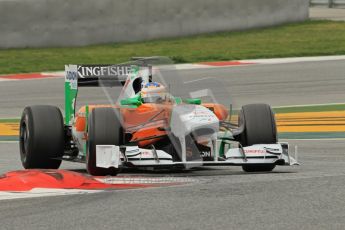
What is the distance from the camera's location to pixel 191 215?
28.0ft

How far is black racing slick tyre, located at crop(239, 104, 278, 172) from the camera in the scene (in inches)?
467

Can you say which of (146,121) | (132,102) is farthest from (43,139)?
(146,121)

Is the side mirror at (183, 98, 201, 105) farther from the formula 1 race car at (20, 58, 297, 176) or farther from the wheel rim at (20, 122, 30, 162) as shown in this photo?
the wheel rim at (20, 122, 30, 162)

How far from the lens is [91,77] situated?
1370 centimetres

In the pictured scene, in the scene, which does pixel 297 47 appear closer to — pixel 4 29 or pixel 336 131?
pixel 4 29

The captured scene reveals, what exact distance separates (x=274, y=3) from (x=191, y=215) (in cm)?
2422

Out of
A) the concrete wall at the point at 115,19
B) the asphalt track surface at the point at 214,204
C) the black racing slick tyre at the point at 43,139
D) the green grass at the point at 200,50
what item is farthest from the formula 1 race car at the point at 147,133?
the concrete wall at the point at 115,19

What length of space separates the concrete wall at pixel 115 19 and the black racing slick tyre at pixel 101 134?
55.0 feet

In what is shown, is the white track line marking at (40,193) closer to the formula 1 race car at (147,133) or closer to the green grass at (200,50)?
the formula 1 race car at (147,133)

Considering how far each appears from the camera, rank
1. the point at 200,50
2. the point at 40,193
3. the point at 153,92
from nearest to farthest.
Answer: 1. the point at 40,193
2. the point at 153,92
3. the point at 200,50

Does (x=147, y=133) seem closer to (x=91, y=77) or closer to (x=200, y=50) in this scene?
(x=91, y=77)

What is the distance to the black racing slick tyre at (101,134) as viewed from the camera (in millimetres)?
11398

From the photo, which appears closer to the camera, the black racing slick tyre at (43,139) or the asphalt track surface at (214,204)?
the asphalt track surface at (214,204)

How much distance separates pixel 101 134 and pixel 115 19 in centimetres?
1796
